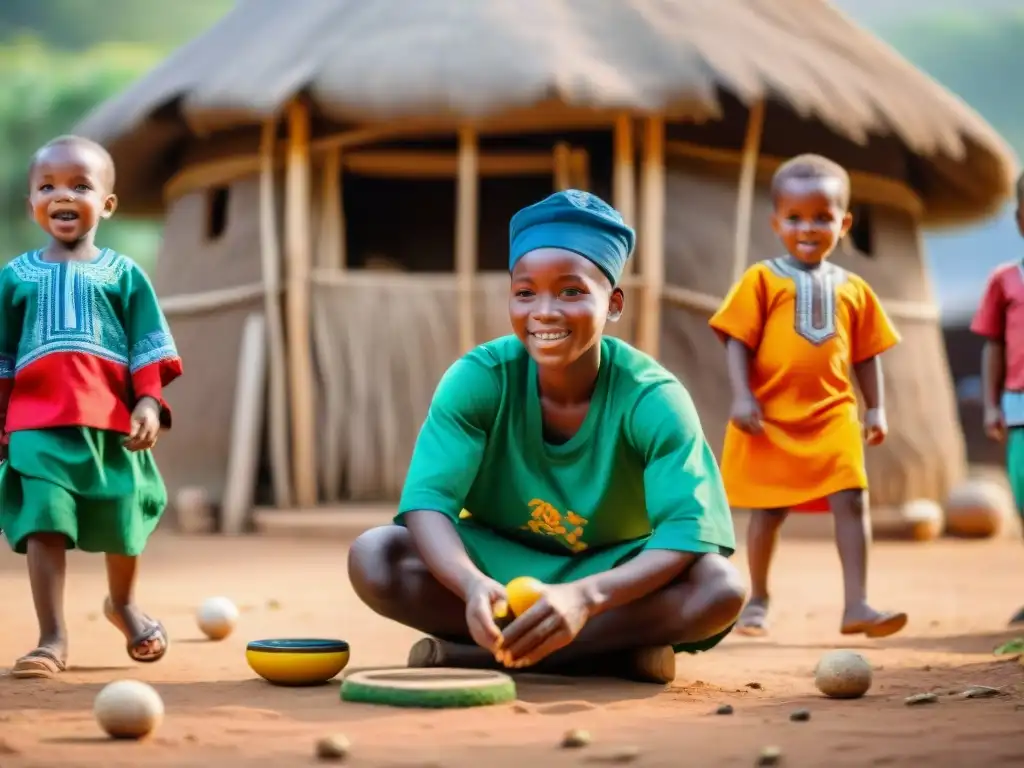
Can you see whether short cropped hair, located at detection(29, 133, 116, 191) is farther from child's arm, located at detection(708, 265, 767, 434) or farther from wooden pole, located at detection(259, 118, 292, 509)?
wooden pole, located at detection(259, 118, 292, 509)

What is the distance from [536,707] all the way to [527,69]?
597cm

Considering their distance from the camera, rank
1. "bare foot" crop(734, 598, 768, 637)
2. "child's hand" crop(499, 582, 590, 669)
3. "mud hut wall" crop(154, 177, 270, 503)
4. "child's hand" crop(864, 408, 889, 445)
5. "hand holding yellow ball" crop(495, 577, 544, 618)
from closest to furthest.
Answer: "child's hand" crop(499, 582, 590, 669) → "hand holding yellow ball" crop(495, 577, 544, 618) → "bare foot" crop(734, 598, 768, 637) → "child's hand" crop(864, 408, 889, 445) → "mud hut wall" crop(154, 177, 270, 503)

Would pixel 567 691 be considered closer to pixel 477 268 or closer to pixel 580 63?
pixel 580 63

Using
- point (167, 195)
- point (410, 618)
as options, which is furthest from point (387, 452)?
point (410, 618)

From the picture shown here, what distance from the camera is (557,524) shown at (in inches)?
128

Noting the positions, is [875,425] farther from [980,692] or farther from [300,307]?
[300,307]

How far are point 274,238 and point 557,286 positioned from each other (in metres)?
6.30

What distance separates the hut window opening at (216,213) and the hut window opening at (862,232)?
4.45 meters

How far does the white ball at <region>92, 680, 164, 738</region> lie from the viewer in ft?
8.05

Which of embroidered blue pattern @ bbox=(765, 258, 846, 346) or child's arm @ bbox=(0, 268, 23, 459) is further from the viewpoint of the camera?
embroidered blue pattern @ bbox=(765, 258, 846, 346)

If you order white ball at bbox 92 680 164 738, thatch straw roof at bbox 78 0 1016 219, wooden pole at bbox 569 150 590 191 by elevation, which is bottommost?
white ball at bbox 92 680 164 738

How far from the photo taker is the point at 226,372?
951cm

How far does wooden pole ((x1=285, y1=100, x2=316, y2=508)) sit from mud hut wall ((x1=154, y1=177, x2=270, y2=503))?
486 millimetres

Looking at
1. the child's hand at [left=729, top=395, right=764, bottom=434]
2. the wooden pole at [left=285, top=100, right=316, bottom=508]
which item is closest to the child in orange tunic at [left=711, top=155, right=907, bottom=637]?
the child's hand at [left=729, top=395, right=764, bottom=434]
